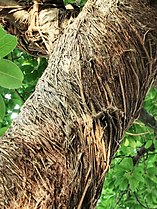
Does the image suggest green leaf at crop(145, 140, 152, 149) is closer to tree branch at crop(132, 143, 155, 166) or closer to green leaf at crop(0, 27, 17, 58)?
tree branch at crop(132, 143, 155, 166)

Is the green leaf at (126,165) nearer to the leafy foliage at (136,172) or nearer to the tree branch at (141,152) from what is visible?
the leafy foliage at (136,172)

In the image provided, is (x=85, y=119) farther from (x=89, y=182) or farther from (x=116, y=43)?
(x=116, y=43)

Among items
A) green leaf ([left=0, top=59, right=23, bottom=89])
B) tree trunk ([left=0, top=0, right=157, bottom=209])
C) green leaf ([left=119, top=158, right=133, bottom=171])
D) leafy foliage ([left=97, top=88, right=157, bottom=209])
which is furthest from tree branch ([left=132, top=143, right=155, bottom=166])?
green leaf ([left=0, top=59, right=23, bottom=89])

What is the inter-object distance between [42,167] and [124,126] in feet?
1.14

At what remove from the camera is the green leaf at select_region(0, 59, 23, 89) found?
0.83 metres

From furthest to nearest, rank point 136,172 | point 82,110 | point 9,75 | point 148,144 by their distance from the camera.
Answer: point 148,144, point 136,172, point 82,110, point 9,75

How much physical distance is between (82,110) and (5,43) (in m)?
0.38

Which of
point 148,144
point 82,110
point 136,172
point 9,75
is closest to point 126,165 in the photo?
point 136,172

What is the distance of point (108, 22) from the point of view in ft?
4.52

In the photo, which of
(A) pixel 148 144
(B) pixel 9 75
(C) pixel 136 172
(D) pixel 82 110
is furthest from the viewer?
(A) pixel 148 144

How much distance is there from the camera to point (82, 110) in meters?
1.17

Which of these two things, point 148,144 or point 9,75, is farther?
point 148,144

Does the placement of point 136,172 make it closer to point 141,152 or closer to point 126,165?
point 126,165

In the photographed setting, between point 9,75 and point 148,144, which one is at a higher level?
point 9,75
